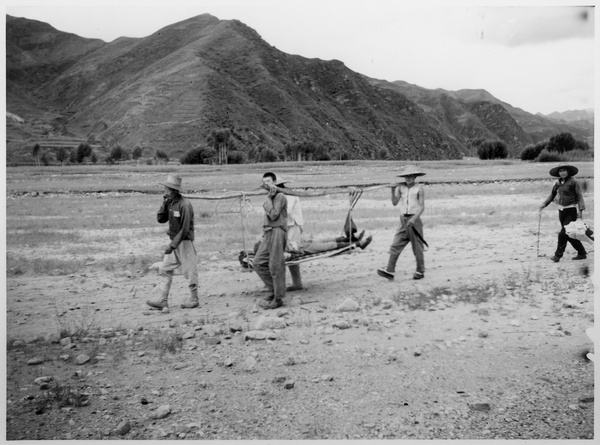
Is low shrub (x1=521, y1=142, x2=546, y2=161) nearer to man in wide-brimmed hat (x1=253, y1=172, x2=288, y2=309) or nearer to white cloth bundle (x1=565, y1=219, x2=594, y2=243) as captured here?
white cloth bundle (x1=565, y1=219, x2=594, y2=243)

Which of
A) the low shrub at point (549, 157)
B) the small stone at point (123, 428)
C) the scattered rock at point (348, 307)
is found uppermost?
the low shrub at point (549, 157)

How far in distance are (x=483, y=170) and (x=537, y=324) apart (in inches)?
799

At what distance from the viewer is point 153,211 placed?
16188mm

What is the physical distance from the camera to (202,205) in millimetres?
19078

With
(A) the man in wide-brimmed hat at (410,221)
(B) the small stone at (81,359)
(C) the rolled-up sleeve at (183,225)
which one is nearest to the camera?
(B) the small stone at (81,359)

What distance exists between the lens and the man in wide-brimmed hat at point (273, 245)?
6.62 m

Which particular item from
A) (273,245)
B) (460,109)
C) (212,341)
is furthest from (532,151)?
(460,109)

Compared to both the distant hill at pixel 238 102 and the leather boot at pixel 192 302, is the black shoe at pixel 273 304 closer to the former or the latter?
the leather boot at pixel 192 302

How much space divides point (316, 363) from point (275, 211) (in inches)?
89.8

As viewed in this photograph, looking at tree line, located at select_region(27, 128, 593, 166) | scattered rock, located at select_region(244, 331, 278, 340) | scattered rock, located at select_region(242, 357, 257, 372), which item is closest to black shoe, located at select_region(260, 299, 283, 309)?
scattered rock, located at select_region(244, 331, 278, 340)

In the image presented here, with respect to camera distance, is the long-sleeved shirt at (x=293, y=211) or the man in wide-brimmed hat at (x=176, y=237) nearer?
the man in wide-brimmed hat at (x=176, y=237)

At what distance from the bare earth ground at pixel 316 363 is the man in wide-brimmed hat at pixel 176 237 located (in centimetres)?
28

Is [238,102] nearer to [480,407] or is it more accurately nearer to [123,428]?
[123,428]

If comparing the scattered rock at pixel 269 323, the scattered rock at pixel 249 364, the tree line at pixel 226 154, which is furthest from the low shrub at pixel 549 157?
the scattered rock at pixel 249 364
